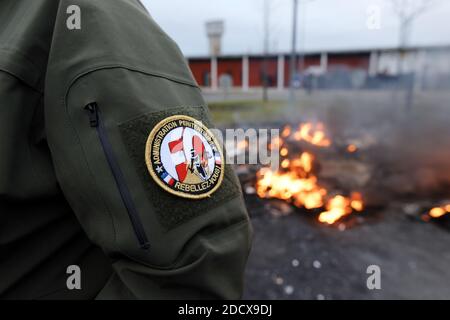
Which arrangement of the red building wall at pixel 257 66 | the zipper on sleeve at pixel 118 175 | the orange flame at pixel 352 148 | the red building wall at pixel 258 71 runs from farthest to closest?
the red building wall at pixel 258 71 → the red building wall at pixel 257 66 → the orange flame at pixel 352 148 → the zipper on sleeve at pixel 118 175

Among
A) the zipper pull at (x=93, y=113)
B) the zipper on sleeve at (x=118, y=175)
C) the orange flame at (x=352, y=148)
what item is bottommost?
the orange flame at (x=352, y=148)

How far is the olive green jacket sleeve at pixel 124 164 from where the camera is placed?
738 millimetres

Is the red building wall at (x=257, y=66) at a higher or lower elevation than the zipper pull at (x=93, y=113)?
lower

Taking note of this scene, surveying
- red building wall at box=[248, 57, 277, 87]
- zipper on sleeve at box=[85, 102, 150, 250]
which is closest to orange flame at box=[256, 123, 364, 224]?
zipper on sleeve at box=[85, 102, 150, 250]

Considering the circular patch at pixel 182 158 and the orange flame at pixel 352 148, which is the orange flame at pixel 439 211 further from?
the circular patch at pixel 182 158

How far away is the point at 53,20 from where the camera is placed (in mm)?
848

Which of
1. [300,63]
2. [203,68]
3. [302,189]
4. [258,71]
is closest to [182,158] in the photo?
[302,189]

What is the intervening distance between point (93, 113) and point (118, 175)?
6.0 inches

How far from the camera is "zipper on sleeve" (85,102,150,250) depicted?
73cm

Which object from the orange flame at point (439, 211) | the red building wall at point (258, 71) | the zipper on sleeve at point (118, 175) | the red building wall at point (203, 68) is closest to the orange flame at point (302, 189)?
the orange flame at point (439, 211)

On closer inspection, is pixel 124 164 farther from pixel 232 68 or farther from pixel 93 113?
pixel 232 68

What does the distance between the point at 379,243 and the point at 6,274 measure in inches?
142

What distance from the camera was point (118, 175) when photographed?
73 cm
